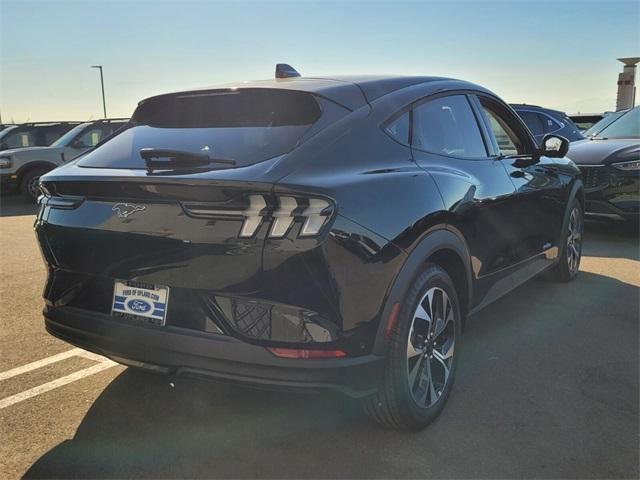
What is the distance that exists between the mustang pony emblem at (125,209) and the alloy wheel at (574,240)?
3926 mm

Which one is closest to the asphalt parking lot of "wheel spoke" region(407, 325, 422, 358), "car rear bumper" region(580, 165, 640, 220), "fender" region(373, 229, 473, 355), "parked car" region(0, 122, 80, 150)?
"wheel spoke" region(407, 325, 422, 358)

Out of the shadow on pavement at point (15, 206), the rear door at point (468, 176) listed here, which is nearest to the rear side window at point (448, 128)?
the rear door at point (468, 176)

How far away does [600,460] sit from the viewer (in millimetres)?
2510

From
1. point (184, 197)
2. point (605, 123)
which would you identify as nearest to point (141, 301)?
point (184, 197)

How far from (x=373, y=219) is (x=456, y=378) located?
1.41m

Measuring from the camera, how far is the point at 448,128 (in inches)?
131

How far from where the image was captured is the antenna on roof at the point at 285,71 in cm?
340

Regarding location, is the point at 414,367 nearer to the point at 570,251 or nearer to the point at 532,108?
the point at 570,251

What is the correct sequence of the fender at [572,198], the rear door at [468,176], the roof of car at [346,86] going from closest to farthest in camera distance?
the roof of car at [346,86], the rear door at [468,176], the fender at [572,198]

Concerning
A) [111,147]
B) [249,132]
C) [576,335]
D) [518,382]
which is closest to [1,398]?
[111,147]

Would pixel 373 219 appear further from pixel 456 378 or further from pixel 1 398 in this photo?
pixel 1 398

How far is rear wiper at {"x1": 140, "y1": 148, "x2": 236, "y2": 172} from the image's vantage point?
2385mm

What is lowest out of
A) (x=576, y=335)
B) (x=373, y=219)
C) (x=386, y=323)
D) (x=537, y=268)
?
(x=576, y=335)

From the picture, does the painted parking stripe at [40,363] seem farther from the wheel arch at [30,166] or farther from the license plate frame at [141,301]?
the wheel arch at [30,166]
